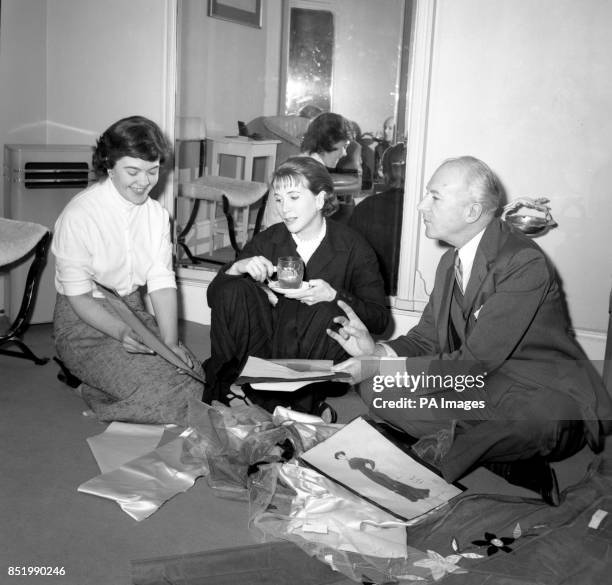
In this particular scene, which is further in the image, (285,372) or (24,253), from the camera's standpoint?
(24,253)

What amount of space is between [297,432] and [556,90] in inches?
76.8

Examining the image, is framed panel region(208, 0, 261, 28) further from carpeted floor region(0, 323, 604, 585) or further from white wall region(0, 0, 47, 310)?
carpeted floor region(0, 323, 604, 585)

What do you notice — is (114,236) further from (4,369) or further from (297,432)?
(297,432)

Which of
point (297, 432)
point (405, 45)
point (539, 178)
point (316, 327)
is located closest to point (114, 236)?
point (316, 327)

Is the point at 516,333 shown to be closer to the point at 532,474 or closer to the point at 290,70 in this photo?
the point at 532,474

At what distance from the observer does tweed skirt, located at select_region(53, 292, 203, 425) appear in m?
2.91

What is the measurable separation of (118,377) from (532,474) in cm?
148

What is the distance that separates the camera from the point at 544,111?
3555mm

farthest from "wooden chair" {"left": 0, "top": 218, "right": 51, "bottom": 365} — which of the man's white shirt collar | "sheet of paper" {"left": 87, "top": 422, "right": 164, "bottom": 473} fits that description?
the man's white shirt collar

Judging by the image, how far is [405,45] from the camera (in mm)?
3699

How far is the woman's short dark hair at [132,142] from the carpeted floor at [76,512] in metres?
0.96

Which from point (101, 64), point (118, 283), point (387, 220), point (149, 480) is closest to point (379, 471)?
point (149, 480)

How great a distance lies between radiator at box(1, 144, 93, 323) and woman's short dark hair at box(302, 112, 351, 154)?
44.2 inches

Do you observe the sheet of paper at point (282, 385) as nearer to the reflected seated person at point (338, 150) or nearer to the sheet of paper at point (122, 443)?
the sheet of paper at point (122, 443)
